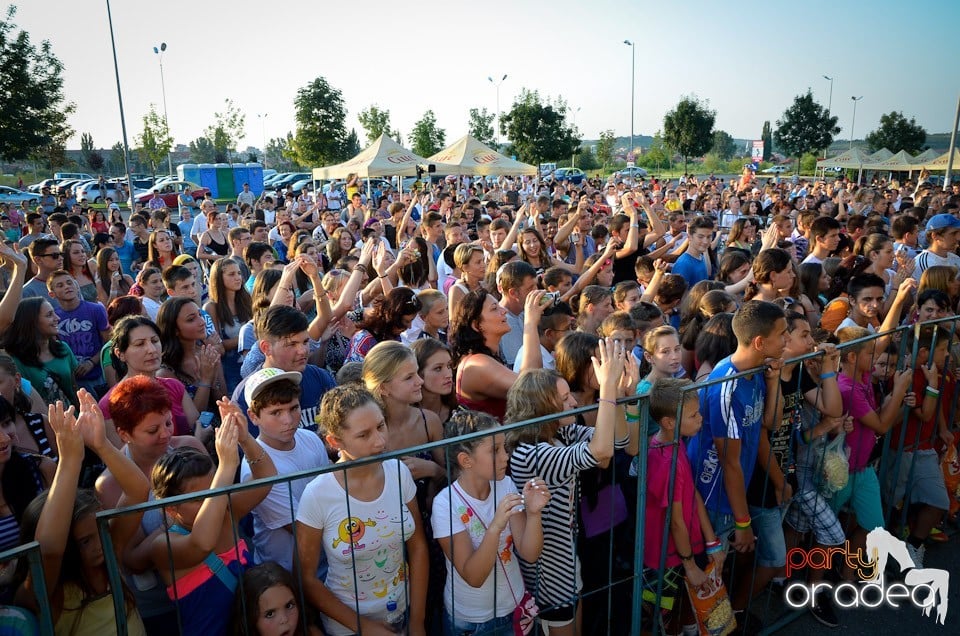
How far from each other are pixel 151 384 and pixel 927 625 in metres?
4.45

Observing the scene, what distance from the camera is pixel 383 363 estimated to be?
3.26 meters

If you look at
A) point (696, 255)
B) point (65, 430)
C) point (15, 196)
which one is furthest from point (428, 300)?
point (15, 196)

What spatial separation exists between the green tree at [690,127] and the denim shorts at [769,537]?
47.1m

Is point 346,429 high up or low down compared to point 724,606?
up

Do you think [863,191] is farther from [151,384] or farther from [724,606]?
[151,384]

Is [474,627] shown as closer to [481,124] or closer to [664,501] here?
[664,501]

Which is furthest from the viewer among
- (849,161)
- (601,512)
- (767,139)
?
(767,139)

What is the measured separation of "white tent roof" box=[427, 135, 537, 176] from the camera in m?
20.6

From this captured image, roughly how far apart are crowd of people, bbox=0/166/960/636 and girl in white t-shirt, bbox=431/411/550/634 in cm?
1

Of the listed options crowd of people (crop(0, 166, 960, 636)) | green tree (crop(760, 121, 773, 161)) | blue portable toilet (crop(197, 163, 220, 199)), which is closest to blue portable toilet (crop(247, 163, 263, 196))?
blue portable toilet (crop(197, 163, 220, 199))

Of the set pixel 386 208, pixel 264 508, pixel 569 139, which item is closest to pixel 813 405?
pixel 264 508

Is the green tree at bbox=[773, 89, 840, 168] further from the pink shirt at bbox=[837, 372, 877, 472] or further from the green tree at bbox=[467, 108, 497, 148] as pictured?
the pink shirt at bbox=[837, 372, 877, 472]

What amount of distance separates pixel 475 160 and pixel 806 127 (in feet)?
134

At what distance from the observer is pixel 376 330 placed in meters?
4.72
